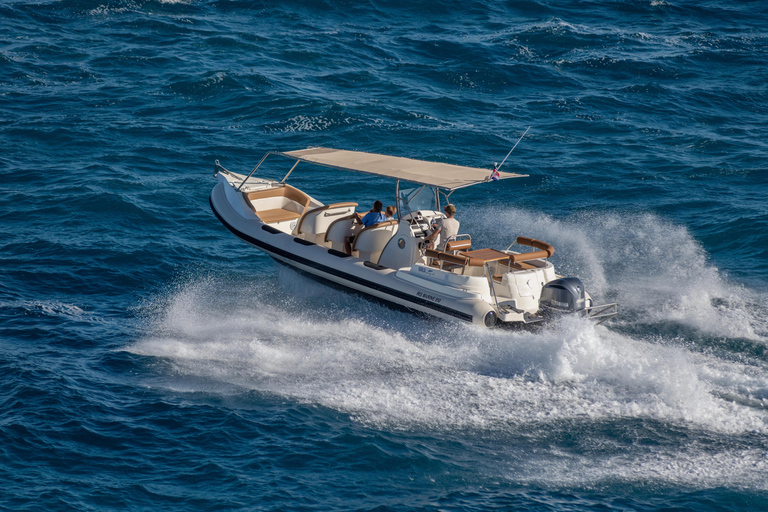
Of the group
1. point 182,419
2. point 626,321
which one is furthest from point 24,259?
point 626,321

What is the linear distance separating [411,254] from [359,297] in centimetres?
108

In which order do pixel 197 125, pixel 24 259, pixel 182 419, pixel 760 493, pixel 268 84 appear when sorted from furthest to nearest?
pixel 268 84
pixel 197 125
pixel 24 259
pixel 182 419
pixel 760 493

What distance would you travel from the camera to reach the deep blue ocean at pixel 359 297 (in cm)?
859

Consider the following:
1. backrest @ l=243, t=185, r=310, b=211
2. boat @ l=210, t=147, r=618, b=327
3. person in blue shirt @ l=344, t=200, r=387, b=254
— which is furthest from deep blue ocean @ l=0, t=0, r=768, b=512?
backrest @ l=243, t=185, r=310, b=211

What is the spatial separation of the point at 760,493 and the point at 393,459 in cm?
373

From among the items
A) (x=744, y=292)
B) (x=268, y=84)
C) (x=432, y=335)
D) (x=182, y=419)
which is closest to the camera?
(x=182, y=419)

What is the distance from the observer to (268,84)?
23016 mm

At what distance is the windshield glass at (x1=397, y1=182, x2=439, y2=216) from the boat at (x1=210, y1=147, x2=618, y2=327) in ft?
0.05

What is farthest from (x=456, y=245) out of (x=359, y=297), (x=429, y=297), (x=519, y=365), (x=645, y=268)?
(x=645, y=268)

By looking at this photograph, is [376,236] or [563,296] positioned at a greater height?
[376,236]

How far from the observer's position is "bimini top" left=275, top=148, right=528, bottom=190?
1205cm

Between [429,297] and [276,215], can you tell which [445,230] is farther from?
[276,215]

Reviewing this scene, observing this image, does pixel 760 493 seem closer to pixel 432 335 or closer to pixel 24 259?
pixel 432 335

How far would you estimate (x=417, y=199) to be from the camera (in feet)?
43.1
